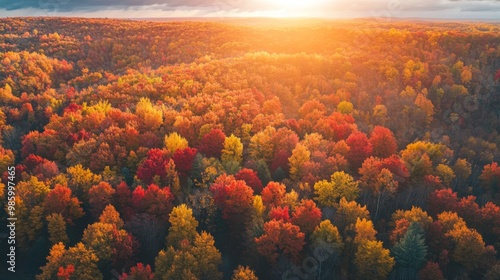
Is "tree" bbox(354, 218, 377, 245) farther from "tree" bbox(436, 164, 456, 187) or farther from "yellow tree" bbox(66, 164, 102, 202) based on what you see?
"yellow tree" bbox(66, 164, 102, 202)

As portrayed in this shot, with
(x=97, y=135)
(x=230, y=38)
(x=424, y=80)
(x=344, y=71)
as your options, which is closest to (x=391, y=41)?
(x=424, y=80)

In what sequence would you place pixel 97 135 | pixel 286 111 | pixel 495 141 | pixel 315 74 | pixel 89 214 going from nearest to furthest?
pixel 89 214 → pixel 97 135 → pixel 286 111 → pixel 495 141 → pixel 315 74

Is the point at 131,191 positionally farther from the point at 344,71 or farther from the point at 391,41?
the point at 391,41

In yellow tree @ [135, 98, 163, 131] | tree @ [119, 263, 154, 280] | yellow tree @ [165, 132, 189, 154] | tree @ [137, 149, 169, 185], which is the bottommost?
tree @ [119, 263, 154, 280]

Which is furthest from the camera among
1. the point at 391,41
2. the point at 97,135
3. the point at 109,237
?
the point at 391,41

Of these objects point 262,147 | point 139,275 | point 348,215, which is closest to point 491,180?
point 348,215

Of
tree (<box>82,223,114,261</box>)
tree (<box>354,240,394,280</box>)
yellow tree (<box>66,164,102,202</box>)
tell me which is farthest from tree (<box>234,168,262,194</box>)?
yellow tree (<box>66,164,102,202</box>)
